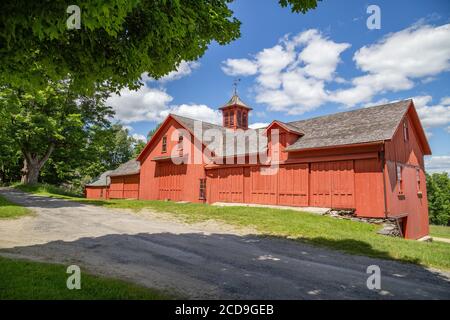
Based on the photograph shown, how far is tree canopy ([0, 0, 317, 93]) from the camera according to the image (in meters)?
4.40

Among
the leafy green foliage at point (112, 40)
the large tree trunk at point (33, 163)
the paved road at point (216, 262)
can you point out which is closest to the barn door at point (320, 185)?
the paved road at point (216, 262)

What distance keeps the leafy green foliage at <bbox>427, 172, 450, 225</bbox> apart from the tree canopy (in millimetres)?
72936

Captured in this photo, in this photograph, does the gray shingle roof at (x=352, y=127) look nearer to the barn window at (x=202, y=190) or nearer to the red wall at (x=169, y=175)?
the barn window at (x=202, y=190)

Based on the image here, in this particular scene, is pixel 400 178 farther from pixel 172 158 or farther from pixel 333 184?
pixel 172 158

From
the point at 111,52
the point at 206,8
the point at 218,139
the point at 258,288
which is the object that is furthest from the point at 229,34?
the point at 218,139

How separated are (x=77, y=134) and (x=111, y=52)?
95.1 ft

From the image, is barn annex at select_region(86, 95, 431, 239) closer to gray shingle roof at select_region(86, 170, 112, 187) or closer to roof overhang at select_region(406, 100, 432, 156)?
roof overhang at select_region(406, 100, 432, 156)

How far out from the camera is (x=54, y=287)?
4863 millimetres

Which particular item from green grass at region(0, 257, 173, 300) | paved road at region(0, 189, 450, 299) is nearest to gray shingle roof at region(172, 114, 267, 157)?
paved road at region(0, 189, 450, 299)

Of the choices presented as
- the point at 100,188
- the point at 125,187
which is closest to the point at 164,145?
the point at 125,187

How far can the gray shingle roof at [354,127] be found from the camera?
15.9m

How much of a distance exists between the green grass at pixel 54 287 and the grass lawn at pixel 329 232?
264 inches

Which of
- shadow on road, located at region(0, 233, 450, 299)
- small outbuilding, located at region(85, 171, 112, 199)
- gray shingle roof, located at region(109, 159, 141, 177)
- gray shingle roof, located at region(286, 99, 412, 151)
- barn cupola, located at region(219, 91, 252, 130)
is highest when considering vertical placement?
barn cupola, located at region(219, 91, 252, 130)

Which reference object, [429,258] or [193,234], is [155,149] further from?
[429,258]
